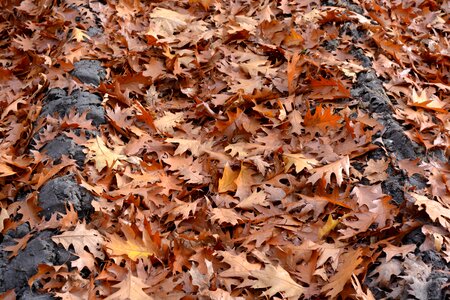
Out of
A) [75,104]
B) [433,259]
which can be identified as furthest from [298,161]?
[75,104]

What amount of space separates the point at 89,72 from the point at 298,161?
5.50 ft

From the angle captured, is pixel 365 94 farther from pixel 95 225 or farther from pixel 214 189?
pixel 95 225

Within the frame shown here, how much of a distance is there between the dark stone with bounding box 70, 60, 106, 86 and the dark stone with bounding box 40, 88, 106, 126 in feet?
0.48

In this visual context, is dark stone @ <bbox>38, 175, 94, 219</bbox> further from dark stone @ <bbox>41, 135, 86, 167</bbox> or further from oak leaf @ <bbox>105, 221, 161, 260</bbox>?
oak leaf @ <bbox>105, 221, 161, 260</bbox>

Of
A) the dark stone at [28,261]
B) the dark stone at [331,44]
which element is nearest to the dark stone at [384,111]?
the dark stone at [331,44]

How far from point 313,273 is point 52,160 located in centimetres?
166

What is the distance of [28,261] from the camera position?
2418 mm

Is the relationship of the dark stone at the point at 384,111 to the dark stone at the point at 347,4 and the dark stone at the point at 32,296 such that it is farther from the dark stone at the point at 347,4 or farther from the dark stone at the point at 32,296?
the dark stone at the point at 32,296

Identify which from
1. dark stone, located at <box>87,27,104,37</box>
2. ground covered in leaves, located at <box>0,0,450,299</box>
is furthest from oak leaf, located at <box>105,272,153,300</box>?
dark stone, located at <box>87,27,104,37</box>

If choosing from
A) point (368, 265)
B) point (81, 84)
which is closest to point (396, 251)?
point (368, 265)

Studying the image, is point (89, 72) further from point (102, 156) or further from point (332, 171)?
point (332, 171)

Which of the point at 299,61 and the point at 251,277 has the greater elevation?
the point at 299,61

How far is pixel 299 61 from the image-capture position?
3.45 m

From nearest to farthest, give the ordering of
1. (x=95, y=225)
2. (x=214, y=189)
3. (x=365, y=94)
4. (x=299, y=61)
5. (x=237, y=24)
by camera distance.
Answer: (x=95, y=225)
(x=214, y=189)
(x=365, y=94)
(x=299, y=61)
(x=237, y=24)
